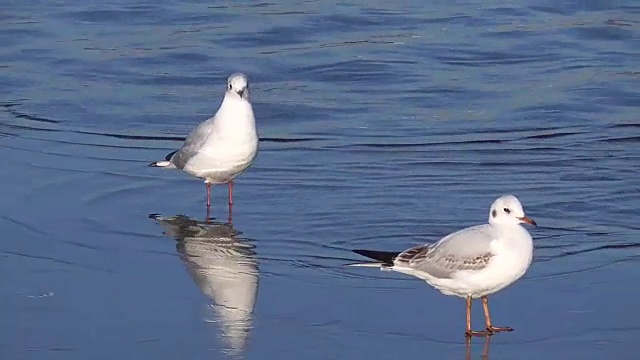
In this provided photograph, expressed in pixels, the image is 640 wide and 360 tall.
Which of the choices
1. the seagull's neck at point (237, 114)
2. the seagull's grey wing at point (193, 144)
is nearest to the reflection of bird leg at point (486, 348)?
the seagull's neck at point (237, 114)

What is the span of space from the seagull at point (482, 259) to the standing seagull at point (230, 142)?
2.61 metres

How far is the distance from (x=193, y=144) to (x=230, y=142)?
33 centimetres

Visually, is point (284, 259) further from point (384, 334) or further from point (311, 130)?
point (311, 130)

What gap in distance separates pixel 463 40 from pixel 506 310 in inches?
348

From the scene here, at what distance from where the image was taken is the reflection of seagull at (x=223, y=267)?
663 cm

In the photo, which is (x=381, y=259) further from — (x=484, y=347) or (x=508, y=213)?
(x=484, y=347)

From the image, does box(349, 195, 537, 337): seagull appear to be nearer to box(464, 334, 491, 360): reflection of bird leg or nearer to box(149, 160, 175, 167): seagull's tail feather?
box(464, 334, 491, 360): reflection of bird leg

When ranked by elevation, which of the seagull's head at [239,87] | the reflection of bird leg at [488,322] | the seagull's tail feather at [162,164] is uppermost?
the seagull's head at [239,87]

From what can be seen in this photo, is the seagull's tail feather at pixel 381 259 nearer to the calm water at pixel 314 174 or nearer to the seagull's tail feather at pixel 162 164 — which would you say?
the calm water at pixel 314 174

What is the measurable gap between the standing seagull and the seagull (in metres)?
2.61

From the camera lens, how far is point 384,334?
21.2ft

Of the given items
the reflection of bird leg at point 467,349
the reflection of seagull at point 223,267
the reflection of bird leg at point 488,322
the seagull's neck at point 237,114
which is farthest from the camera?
the seagull's neck at point 237,114

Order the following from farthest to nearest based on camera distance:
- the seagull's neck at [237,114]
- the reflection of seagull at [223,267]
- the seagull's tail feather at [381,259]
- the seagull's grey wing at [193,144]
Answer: the seagull's grey wing at [193,144], the seagull's neck at [237,114], the seagull's tail feather at [381,259], the reflection of seagull at [223,267]

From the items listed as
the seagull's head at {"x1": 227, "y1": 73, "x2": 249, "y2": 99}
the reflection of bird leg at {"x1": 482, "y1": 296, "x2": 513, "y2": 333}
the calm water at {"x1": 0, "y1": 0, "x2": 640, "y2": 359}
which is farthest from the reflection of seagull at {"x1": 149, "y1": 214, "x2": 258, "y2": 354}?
the reflection of bird leg at {"x1": 482, "y1": 296, "x2": 513, "y2": 333}
